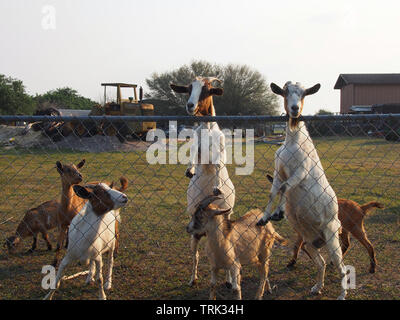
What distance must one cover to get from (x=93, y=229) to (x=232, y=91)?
36.1 meters

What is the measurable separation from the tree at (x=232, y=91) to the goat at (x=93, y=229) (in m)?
34.9

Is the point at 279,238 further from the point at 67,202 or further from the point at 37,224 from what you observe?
the point at 37,224

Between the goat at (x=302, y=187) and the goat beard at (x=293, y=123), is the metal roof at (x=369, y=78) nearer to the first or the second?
the goat at (x=302, y=187)

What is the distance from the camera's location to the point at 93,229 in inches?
153

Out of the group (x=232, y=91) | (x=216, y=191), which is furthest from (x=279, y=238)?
(x=232, y=91)

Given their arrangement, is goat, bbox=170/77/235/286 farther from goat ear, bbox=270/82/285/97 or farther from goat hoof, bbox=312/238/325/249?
goat hoof, bbox=312/238/325/249

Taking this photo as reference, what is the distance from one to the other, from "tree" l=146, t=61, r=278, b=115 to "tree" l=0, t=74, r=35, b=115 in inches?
603

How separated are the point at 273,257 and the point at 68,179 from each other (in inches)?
117

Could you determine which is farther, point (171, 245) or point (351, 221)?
point (171, 245)

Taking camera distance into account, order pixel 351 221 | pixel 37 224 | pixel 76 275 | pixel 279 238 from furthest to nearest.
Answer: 1. pixel 37 224
2. pixel 351 221
3. pixel 76 275
4. pixel 279 238

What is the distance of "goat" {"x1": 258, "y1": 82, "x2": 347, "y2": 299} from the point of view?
3357 mm

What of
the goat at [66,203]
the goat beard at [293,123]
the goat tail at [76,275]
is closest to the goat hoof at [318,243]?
the goat beard at [293,123]

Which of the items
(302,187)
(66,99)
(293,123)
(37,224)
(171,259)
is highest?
(66,99)
